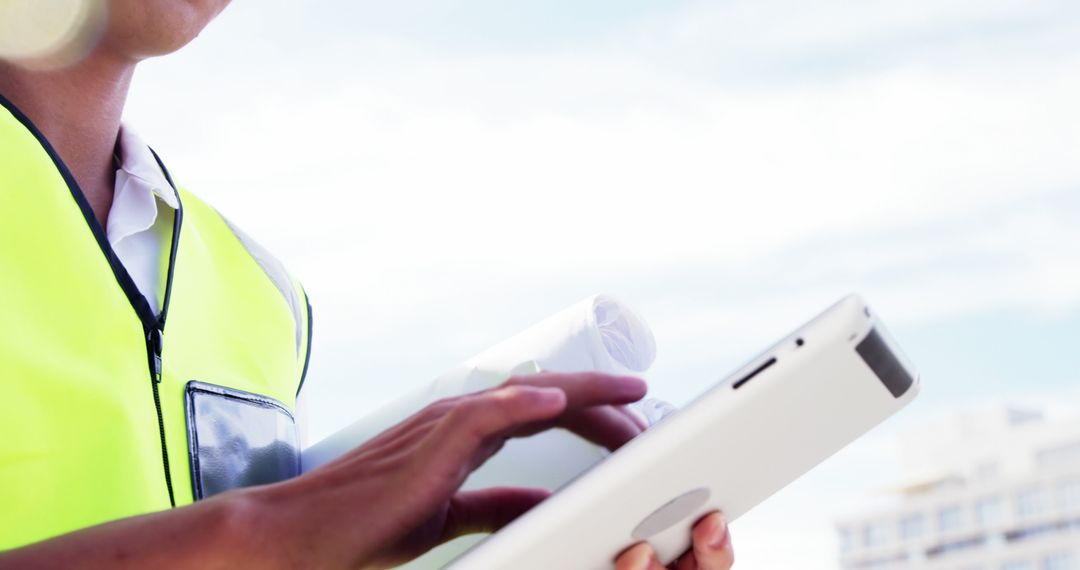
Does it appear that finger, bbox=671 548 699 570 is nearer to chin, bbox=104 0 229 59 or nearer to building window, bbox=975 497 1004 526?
chin, bbox=104 0 229 59

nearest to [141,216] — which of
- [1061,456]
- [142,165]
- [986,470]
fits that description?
[142,165]

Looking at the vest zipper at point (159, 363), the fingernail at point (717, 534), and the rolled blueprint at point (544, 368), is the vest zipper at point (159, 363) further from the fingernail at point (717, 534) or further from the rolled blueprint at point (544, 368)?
the fingernail at point (717, 534)

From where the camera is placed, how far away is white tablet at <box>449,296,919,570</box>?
3.68ft

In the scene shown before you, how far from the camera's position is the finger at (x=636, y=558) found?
1.27 metres

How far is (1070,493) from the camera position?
5588 cm

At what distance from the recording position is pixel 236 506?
103cm

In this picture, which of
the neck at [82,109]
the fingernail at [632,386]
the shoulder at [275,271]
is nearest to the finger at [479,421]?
the fingernail at [632,386]

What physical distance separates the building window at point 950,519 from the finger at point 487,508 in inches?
2447

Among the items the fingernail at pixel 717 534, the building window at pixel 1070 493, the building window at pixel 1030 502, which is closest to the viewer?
the fingernail at pixel 717 534

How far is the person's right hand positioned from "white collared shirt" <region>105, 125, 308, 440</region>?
2.11 feet

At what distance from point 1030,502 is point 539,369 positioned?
60510 mm

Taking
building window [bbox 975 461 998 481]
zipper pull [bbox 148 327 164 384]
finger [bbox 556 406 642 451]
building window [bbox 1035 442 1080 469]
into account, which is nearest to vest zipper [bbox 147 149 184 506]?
zipper pull [bbox 148 327 164 384]

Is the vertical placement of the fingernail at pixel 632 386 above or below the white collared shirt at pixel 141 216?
below

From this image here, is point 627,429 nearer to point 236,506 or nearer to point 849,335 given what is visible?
point 849,335
